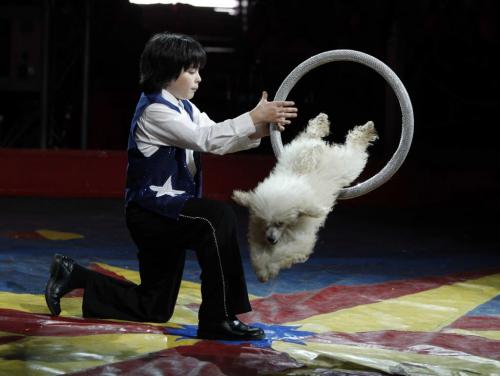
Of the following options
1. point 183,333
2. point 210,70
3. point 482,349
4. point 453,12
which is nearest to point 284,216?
point 183,333

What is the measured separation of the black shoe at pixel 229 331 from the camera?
370cm

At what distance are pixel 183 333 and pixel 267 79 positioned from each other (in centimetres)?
831

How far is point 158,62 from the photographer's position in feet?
12.8

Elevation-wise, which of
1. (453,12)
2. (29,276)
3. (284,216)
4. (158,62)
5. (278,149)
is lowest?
(29,276)

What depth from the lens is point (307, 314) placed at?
14.6 ft

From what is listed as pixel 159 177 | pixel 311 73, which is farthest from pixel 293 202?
pixel 311 73

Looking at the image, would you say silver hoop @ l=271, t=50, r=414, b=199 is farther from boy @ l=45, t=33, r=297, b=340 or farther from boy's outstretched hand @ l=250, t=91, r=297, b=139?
boy @ l=45, t=33, r=297, b=340

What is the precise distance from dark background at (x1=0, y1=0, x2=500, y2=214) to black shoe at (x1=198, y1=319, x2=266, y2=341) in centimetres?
620

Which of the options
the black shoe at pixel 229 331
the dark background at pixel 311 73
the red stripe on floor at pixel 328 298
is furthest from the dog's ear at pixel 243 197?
the dark background at pixel 311 73

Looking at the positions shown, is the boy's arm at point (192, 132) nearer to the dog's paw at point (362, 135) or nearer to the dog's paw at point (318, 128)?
the dog's paw at point (318, 128)

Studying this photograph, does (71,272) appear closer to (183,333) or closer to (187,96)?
(183,333)

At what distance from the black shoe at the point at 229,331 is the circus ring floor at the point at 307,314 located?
54 mm

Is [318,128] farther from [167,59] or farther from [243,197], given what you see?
[167,59]

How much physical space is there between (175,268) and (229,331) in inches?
19.8
